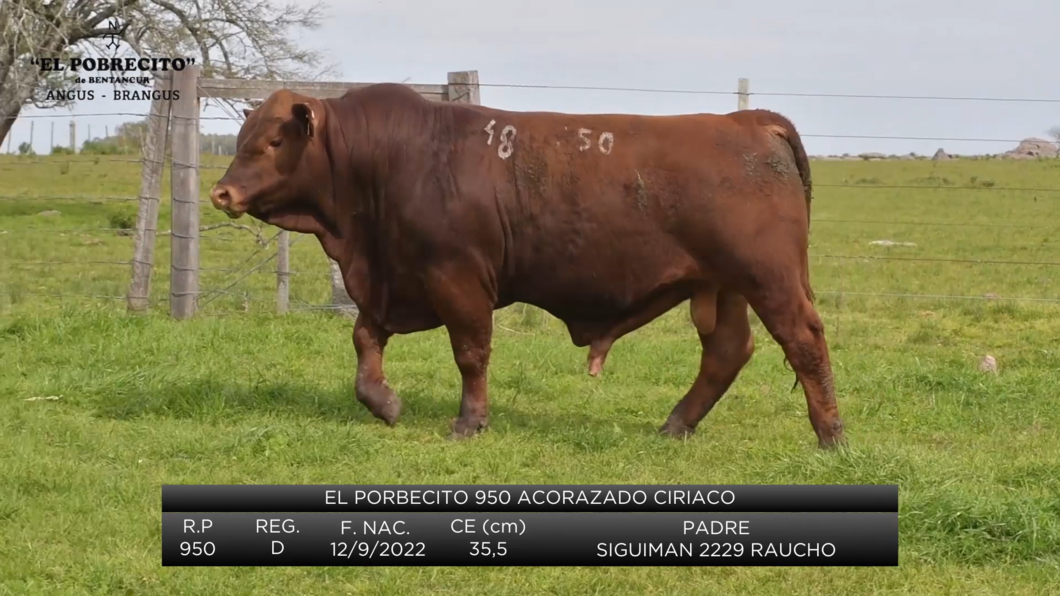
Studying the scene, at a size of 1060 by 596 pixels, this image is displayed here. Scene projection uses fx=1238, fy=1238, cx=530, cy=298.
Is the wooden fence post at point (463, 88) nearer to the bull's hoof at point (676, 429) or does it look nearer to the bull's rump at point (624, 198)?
the bull's rump at point (624, 198)

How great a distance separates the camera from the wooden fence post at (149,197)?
9906 mm

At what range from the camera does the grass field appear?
438 cm

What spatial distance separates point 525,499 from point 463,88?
226 inches

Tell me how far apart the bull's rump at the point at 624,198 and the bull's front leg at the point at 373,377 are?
32.2 inches

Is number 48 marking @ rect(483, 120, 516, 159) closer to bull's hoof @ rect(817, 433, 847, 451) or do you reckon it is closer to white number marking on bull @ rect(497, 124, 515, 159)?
white number marking on bull @ rect(497, 124, 515, 159)

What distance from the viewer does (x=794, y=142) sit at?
21.5ft

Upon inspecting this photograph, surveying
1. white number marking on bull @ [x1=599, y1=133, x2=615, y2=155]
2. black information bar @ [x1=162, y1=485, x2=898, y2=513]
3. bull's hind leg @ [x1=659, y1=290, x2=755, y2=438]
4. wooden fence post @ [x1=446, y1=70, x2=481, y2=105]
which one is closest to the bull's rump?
white number marking on bull @ [x1=599, y1=133, x2=615, y2=155]

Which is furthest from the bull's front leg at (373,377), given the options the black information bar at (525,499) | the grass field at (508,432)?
the black information bar at (525,499)

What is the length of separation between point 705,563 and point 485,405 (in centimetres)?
234

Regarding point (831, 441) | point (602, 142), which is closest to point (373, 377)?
point (602, 142)

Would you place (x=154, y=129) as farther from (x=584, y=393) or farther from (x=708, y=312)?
(x=708, y=312)

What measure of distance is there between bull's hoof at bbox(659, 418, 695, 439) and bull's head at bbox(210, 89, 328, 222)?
232 cm

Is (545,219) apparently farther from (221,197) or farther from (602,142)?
(221,197)

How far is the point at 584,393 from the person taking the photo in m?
7.68
